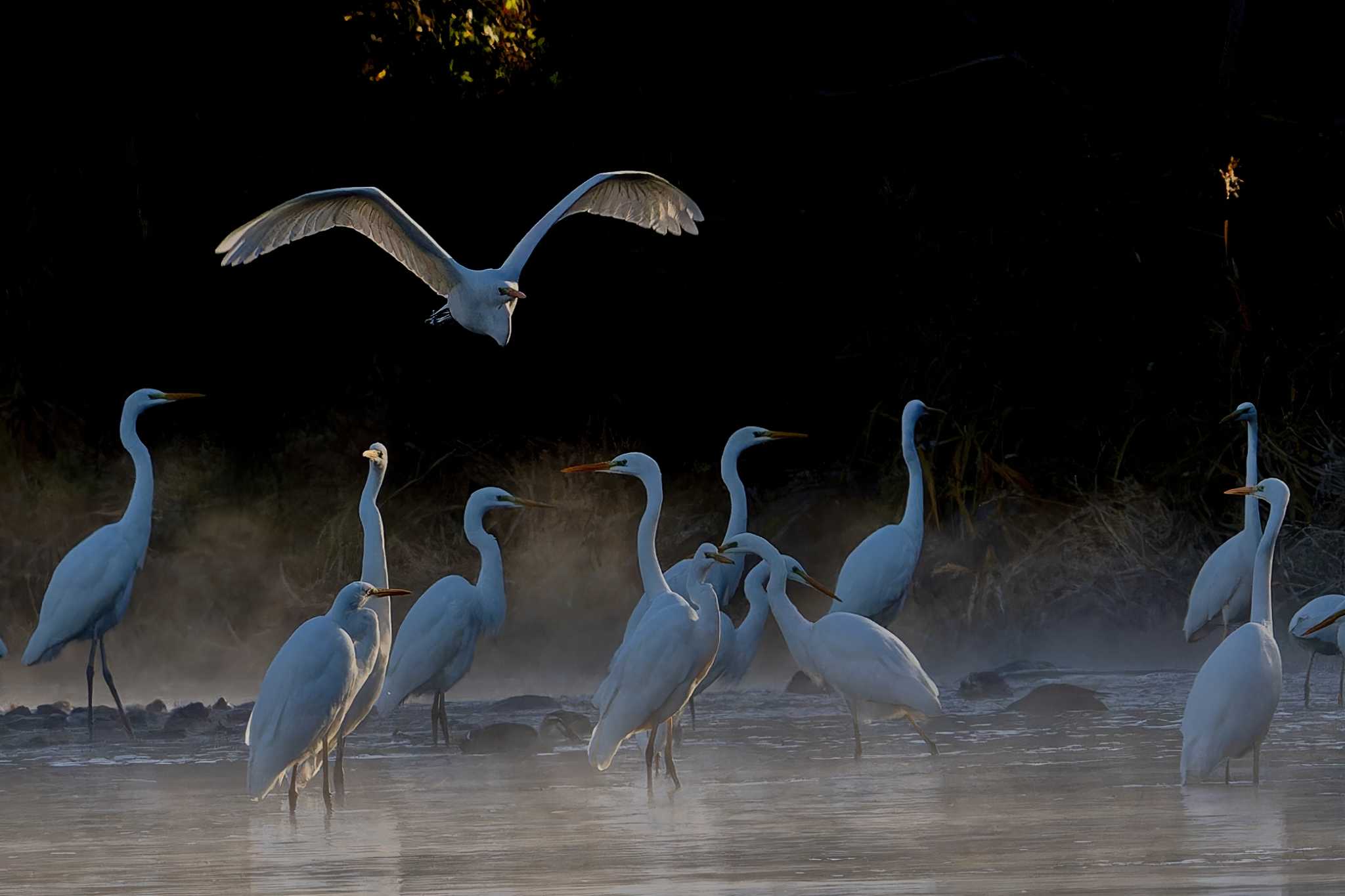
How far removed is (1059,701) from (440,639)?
256cm

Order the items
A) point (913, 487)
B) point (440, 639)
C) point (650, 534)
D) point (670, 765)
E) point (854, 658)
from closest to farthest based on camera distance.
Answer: point (670, 765) → point (854, 658) → point (650, 534) → point (440, 639) → point (913, 487)

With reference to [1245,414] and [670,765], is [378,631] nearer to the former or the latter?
[670,765]

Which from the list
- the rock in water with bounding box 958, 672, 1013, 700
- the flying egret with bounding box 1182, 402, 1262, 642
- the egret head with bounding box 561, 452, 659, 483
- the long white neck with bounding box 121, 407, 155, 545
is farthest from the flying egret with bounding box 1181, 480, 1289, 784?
the long white neck with bounding box 121, 407, 155, 545

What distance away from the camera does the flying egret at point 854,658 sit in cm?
775

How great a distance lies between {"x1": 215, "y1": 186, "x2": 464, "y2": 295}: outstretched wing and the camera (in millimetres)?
8227

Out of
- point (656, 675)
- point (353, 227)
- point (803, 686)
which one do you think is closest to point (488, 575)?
point (353, 227)

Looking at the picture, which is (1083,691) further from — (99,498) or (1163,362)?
(99,498)

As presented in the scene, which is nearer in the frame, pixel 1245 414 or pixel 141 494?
pixel 141 494

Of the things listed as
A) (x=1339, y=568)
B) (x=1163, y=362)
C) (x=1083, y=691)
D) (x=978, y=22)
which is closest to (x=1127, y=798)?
(x=1083, y=691)

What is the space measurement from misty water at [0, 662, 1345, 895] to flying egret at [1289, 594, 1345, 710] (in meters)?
0.14

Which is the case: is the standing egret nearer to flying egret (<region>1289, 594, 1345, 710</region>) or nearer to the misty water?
the misty water

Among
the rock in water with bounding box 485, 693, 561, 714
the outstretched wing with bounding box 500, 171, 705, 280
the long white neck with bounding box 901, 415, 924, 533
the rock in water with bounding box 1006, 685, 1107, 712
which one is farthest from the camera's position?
the rock in water with bounding box 485, 693, 561, 714

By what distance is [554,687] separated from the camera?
11.2m

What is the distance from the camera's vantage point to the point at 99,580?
31.0 feet
